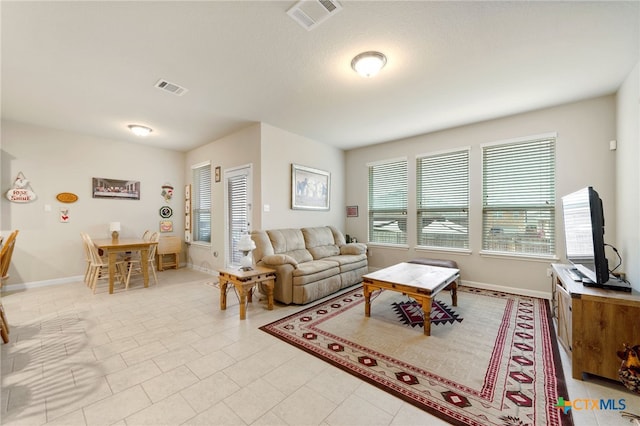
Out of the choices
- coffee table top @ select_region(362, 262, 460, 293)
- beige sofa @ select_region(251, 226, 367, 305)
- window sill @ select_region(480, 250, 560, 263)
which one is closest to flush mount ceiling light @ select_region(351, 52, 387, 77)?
coffee table top @ select_region(362, 262, 460, 293)

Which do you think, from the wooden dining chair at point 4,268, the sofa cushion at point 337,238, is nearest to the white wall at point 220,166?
the sofa cushion at point 337,238

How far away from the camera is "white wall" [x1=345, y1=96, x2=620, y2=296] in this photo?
135 inches

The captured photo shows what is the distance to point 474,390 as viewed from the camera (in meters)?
1.82

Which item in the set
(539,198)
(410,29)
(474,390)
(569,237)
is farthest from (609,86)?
(474,390)

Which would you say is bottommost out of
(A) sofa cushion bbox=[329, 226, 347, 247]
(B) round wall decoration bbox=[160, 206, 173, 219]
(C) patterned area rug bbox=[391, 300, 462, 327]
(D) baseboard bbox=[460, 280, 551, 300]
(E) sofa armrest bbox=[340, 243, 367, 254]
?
(C) patterned area rug bbox=[391, 300, 462, 327]

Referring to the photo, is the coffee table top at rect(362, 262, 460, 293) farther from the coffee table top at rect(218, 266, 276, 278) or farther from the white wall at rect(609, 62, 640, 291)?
the white wall at rect(609, 62, 640, 291)

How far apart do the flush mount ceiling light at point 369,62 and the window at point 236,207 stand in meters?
2.69

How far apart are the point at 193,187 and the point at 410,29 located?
18.2 ft

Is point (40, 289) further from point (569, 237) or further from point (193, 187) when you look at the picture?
point (569, 237)

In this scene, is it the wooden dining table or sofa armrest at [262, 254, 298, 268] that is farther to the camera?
the wooden dining table

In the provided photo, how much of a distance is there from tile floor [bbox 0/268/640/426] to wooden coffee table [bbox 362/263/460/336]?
110 cm

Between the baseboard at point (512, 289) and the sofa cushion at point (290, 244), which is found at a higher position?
the sofa cushion at point (290, 244)

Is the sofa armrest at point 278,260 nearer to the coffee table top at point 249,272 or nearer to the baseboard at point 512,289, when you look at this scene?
the coffee table top at point 249,272

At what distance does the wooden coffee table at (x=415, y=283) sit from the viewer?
266 centimetres
